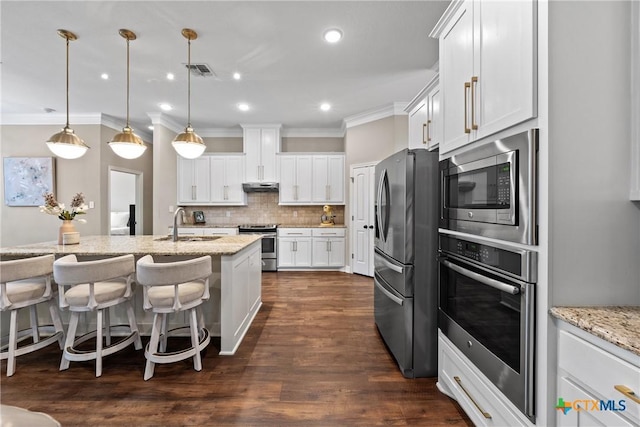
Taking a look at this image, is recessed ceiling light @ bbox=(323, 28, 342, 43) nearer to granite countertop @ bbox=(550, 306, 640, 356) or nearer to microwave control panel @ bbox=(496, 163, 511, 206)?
microwave control panel @ bbox=(496, 163, 511, 206)

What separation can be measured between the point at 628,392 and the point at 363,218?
4258 mm

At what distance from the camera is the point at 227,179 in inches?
229

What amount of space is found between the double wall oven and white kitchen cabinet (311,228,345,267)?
3786 mm

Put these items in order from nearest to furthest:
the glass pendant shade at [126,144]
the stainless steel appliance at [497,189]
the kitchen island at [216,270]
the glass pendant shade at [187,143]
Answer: the stainless steel appliance at [497,189] → the kitchen island at [216,270] → the glass pendant shade at [126,144] → the glass pendant shade at [187,143]

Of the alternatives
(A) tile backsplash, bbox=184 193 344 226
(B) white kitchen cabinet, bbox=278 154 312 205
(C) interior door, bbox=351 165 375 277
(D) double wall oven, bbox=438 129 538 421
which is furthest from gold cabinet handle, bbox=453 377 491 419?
(A) tile backsplash, bbox=184 193 344 226

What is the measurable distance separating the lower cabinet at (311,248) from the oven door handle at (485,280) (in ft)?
12.5

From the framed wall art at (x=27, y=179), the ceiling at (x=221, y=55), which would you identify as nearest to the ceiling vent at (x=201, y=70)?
the ceiling at (x=221, y=55)

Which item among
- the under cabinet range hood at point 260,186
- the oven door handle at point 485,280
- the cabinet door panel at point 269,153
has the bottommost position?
the oven door handle at point 485,280

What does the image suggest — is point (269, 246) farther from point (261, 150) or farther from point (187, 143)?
point (187, 143)

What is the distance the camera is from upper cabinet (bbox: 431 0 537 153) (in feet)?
3.67

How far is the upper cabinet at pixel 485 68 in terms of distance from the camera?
1.12 metres

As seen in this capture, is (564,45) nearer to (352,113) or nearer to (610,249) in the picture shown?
(610,249)

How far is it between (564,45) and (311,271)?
4876 mm

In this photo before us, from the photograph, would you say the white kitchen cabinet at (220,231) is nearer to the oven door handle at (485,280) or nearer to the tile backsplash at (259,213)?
the tile backsplash at (259,213)
